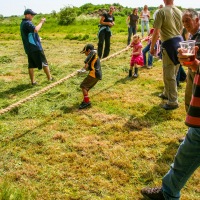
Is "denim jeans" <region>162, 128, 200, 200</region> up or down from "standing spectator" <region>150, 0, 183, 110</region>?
down

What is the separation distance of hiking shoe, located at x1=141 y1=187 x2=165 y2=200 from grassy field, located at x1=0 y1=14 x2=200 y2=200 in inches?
6.2

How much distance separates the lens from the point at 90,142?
4449mm

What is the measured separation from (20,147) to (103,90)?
→ 3.00 metres

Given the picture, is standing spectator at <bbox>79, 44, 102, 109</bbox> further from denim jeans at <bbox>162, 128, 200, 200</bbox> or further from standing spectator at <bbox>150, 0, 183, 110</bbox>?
denim jeans at <bbox>162, 128, 200, 200</bbox>

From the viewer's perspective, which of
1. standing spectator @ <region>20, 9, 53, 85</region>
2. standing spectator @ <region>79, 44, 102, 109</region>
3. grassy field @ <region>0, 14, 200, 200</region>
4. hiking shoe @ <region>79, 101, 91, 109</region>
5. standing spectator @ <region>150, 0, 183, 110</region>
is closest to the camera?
grassy field @ <region>0, 14, 200, 200</region>

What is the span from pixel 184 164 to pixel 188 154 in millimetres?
127

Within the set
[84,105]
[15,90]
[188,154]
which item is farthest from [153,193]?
[15,90]

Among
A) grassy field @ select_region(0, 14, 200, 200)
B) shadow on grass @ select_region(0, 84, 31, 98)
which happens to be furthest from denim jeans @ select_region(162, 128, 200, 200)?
shadow on grass @ select_region(0, 84, 31, 98)

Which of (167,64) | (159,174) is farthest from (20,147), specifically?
(167,64)

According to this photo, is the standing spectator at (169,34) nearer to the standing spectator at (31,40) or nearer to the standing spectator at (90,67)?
the standing spectator at (90,67)

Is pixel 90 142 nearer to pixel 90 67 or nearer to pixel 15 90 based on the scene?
pixel 90 67

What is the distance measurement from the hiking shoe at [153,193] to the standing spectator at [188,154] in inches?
3.1

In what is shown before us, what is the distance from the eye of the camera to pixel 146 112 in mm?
5520

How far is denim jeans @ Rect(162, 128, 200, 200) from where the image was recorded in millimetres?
2463
